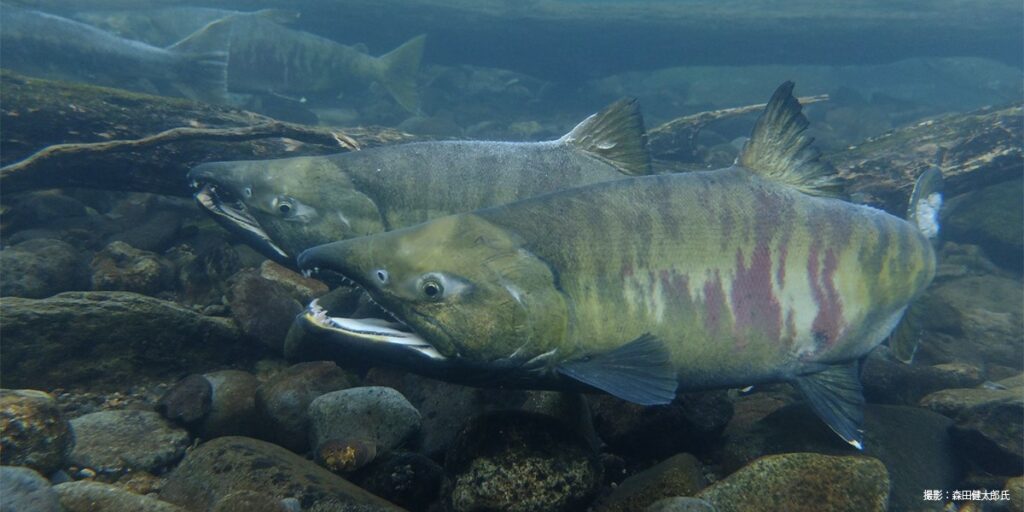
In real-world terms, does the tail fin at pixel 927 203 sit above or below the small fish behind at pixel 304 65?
below

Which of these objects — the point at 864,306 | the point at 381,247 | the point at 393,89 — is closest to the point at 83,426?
the point at 381,247

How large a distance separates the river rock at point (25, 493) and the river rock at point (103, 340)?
5.83ft

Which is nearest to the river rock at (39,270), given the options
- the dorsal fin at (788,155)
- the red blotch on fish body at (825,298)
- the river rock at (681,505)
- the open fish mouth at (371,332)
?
the open fish mouth at (371,332)

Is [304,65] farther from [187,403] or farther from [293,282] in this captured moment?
[187,403]

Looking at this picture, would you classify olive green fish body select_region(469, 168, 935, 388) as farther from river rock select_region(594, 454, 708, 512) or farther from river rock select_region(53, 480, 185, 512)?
river rock select_region(53, 480, 185, 512)

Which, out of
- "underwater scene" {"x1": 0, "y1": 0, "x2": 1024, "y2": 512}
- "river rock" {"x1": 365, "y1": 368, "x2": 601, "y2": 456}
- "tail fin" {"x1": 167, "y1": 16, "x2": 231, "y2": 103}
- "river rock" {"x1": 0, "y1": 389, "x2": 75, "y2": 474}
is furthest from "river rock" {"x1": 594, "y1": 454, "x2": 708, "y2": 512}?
"tail fin" {"x1": 167, "y1": 16, "x2": 231, "y2": 103}

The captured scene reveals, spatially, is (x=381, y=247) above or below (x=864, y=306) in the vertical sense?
above

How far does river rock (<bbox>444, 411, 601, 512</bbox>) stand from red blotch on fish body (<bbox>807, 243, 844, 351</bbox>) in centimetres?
153

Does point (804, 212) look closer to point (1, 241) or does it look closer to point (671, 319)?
point (671, 319)

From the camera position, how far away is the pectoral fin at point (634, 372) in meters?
2.33

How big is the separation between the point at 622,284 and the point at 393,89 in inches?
550

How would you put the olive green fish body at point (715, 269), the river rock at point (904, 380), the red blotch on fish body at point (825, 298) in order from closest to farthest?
the olive green fish body at point (715, 269), the red blotch on fish body at point (825, 298), the river rock at point (904, 380)

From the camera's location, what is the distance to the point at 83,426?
297cm

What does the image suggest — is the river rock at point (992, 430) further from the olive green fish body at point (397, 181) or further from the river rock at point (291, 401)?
the river rock at point (291, 401)
